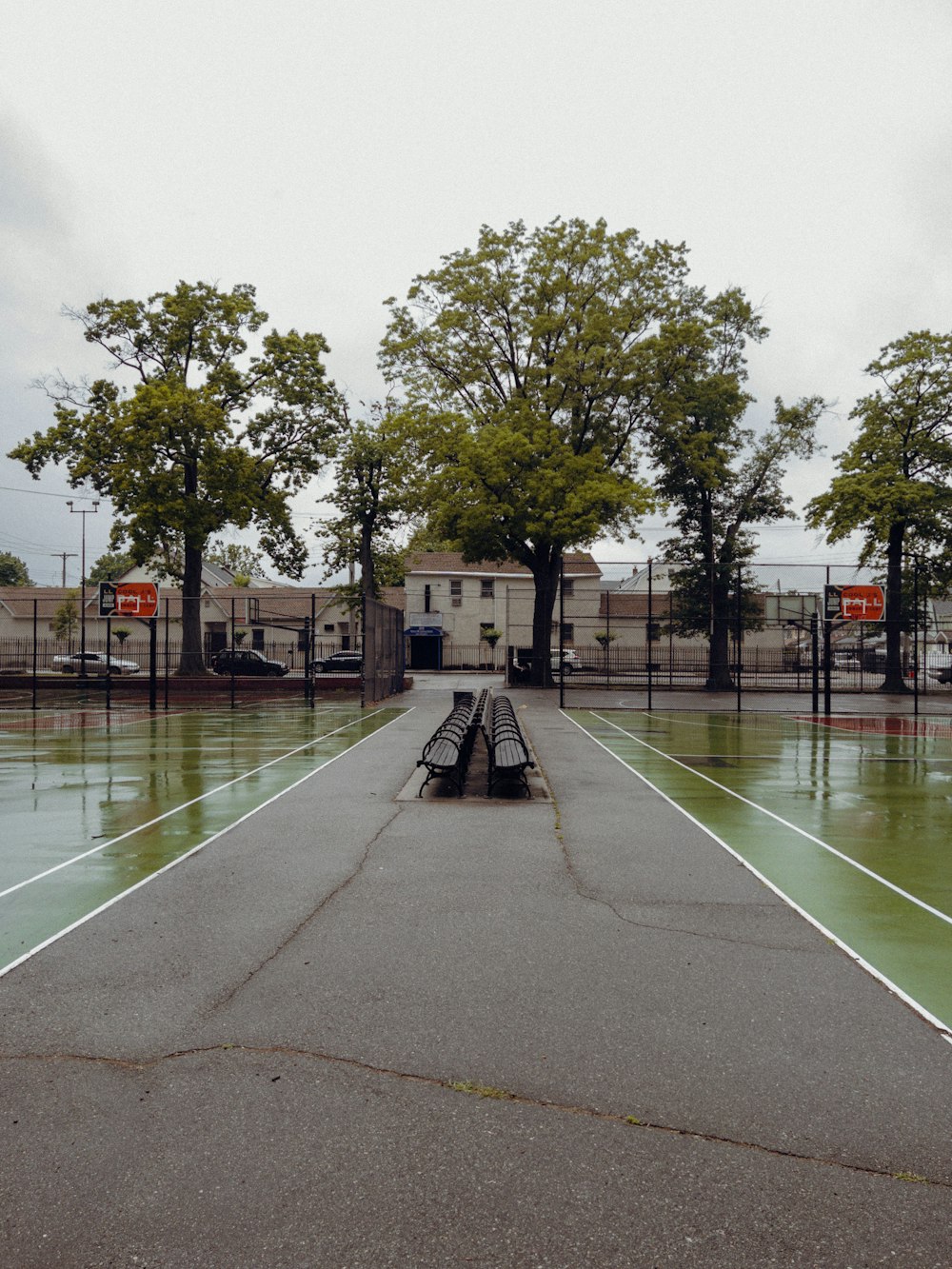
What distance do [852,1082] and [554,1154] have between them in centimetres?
152

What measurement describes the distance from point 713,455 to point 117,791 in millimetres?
31690

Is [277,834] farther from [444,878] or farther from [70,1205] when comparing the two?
[70,1205]

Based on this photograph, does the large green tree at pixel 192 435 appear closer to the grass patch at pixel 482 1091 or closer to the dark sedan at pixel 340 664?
the dark sedan at pixel 340 664

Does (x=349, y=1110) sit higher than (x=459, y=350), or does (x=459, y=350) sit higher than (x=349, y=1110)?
(x=459, y=350)

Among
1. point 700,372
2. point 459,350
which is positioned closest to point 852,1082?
point 459,350

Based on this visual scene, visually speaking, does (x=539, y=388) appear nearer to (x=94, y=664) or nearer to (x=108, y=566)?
(x=94, y=664)

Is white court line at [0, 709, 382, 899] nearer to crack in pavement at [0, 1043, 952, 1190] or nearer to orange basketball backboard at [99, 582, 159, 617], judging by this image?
crack in pavement at [0, 1043, 952, 1190]

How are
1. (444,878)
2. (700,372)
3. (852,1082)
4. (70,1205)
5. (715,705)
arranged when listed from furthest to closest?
(700,372) < (715,705) < (444,878) < (852,1082) < (70,1205)

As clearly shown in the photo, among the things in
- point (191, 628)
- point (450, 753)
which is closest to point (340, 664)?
point (191, 628)

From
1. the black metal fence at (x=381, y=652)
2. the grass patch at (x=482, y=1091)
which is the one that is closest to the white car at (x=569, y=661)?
the black metal fence at (x=381, y=652)

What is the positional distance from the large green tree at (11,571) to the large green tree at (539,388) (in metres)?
79.8

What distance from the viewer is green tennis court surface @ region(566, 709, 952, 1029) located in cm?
604

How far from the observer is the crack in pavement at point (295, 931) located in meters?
4.87

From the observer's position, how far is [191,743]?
55.3 ft
